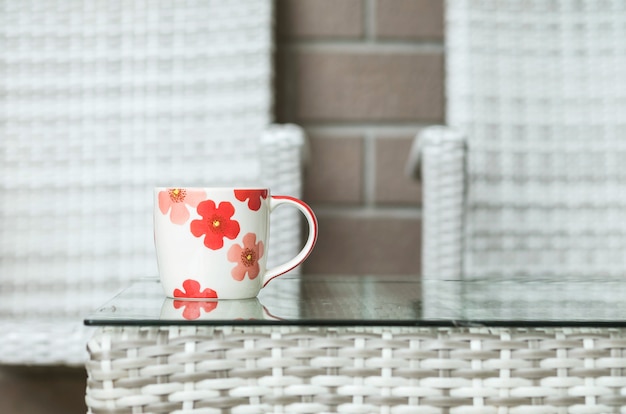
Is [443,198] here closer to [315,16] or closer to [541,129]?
[541,129]

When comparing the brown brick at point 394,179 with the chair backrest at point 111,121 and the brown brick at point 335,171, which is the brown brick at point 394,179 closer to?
the brown brick at point 335,171

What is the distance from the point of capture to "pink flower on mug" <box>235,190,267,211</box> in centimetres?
50

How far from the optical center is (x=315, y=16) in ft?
4.09

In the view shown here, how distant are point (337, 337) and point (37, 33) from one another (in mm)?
938

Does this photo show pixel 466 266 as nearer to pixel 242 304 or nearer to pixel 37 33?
pixel 242 304

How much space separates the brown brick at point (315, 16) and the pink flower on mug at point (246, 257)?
81cm

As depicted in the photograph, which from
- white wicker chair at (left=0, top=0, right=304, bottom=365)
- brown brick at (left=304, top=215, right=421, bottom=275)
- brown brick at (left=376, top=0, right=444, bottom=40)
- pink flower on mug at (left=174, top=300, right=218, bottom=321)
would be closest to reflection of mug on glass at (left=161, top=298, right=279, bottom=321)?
pink flower on mug at (left=174, top=300, right=218, bottom=321)

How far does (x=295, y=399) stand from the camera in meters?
0.42

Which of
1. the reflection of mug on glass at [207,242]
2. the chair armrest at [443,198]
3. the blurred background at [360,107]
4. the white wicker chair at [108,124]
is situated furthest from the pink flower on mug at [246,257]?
the blurred background at [360,107]

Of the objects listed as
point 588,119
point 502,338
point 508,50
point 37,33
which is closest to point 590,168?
point 588,119

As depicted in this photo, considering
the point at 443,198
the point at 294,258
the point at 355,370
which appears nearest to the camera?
the point at 355,370

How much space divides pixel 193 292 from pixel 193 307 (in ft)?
0.15

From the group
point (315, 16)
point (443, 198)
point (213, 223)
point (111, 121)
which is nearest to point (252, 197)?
point (213, 223)

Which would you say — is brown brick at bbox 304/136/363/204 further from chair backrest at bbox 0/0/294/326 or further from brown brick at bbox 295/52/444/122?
chair backrest at bbox 0/0/294/326
